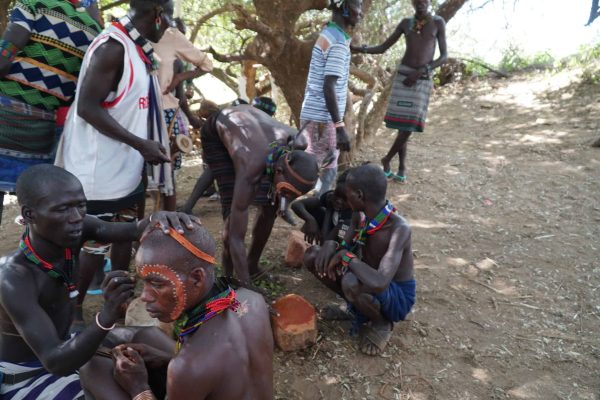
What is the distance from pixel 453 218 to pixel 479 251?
2.15 feet

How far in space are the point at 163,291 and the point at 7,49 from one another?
64.7 inches

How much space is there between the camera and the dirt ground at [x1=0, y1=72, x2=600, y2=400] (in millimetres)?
2561

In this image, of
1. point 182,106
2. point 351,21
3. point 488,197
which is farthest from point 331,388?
point 488,197

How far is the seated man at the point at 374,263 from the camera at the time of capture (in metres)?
2.58

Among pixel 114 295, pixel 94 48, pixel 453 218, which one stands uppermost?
pixel 94 48

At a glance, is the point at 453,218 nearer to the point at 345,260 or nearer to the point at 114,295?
the point at 345,260

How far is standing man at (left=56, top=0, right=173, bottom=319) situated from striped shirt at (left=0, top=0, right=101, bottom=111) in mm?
224

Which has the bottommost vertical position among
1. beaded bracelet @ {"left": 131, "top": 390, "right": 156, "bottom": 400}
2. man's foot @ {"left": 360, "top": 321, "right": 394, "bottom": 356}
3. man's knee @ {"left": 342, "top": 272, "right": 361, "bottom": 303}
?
man's foot @ {"left": 360, "top": 321, "right": 394, "bottom": 356}

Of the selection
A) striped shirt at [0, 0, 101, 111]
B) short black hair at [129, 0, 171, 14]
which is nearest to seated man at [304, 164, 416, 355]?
short black hair at [129, 0, 171, 14]

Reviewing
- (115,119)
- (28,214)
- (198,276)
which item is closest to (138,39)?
(115,119)

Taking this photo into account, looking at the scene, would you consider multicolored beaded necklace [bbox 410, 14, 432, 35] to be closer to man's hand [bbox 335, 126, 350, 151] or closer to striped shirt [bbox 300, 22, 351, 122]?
striped shirt [bbox 300, 22, 351, 122]

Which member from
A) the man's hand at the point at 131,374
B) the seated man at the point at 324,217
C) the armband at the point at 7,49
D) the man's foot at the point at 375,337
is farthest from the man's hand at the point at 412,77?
the man's hand at the point at 131,374

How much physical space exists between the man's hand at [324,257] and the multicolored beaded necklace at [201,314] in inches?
48.5

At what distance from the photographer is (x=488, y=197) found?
4.96 meters
